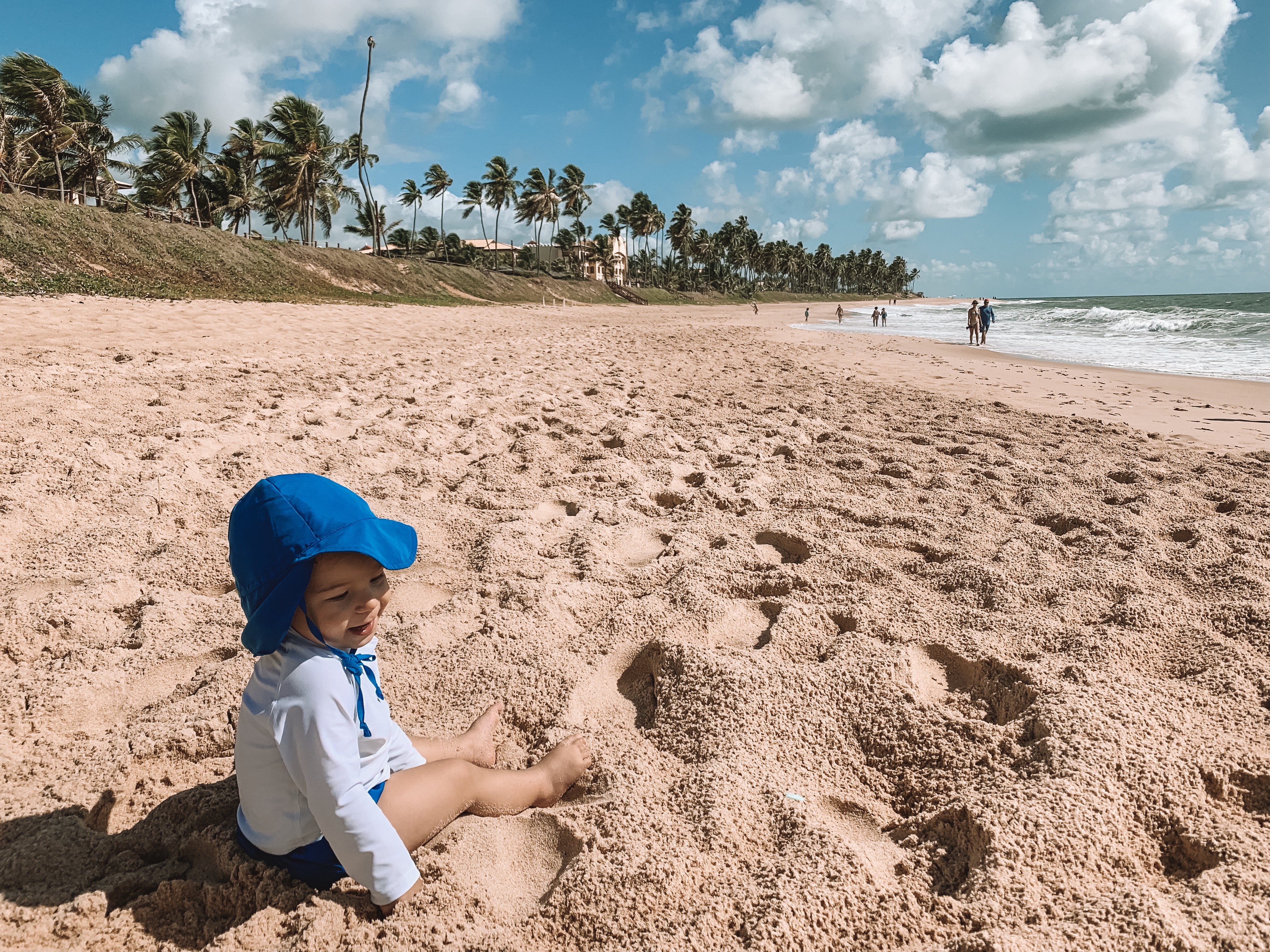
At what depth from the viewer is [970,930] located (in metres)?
1.27

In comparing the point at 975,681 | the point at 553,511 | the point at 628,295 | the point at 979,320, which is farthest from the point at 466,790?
the point at 628,295

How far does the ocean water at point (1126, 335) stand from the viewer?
13.2m

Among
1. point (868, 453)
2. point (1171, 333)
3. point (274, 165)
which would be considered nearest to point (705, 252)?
point (274, 165)

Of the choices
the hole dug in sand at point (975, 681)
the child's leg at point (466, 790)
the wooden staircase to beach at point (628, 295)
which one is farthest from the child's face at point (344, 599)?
the wooden staircase to beach at point (628, 295)

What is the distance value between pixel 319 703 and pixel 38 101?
119 feet

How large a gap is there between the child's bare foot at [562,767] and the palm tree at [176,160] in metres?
37.9

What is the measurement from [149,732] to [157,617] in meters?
0.67

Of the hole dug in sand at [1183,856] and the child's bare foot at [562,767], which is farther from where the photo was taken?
the child's bare foot at [562,767]

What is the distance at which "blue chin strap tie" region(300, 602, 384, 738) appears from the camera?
141cm

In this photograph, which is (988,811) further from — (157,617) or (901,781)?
(157,617)

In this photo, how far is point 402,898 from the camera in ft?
4.53

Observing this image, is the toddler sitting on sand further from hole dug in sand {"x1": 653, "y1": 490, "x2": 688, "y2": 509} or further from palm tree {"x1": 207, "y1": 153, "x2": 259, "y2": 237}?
palm tree {"x1": 207, "y1": 153, "x2": 259, "y2": 237}

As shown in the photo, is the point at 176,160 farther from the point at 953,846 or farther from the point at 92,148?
the point at 953,846

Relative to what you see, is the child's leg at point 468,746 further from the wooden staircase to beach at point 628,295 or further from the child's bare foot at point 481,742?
the wooden staircase to beach at point 628,295
